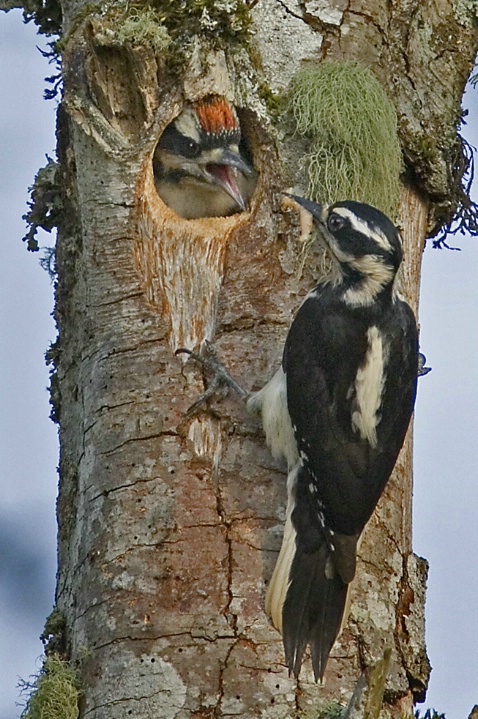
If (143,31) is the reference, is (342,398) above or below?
below

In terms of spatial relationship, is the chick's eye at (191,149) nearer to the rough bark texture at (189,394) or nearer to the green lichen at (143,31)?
the rough bark texture at (189,394)

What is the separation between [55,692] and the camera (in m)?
3.61

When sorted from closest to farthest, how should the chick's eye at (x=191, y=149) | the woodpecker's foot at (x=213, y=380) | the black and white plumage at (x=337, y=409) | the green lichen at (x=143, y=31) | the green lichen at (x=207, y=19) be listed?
the black and white plumage at (x=337, y=409)
the woodpecker's foot at (x=213, y=380)
the green lichen at (x=143, y=31)
the green lichen at (x=207, y=19)
the chick's eye at (x=191, y=149)

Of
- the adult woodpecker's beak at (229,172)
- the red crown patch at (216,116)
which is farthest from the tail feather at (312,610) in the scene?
the red crown patch at (216,116)

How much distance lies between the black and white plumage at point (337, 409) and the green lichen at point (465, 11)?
1088 mm

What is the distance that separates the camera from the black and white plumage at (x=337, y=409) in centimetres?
365

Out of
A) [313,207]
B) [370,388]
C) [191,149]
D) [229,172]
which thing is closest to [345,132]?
[313,207]

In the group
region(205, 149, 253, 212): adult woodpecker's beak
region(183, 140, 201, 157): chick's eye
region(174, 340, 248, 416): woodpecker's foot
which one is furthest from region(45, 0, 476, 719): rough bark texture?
region(183, 140, 201, 157): chick's eye

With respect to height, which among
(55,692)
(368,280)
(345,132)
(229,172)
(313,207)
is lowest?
(55,692)

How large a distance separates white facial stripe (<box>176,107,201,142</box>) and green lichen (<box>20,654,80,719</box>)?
71.2 inches

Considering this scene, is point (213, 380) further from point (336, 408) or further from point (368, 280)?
point (368, 280)

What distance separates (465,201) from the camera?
497 cm

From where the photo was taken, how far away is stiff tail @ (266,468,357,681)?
11.4 ft

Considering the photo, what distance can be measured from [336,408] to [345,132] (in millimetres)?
893
